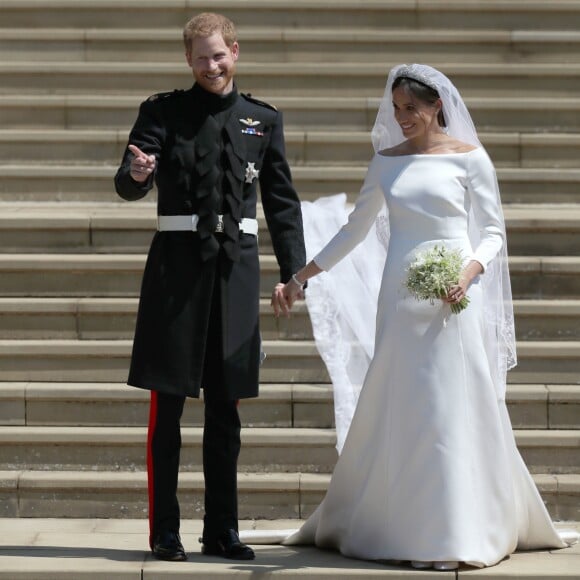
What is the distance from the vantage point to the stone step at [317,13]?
30.5 feet

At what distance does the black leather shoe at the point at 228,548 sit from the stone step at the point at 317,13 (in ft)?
15.8

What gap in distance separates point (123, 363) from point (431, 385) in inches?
84.4

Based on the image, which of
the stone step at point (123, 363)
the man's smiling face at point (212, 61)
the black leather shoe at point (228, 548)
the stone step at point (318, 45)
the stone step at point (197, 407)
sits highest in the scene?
the stone step at point (318, 45)

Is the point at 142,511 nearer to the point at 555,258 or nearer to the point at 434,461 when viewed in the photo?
the point at 434,461

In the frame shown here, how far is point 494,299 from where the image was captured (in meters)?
5.43

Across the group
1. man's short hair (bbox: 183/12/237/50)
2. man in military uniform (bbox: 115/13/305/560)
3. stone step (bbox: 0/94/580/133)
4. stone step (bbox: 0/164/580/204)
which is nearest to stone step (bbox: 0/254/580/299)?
stone step (bbox: 0/164/580/204)

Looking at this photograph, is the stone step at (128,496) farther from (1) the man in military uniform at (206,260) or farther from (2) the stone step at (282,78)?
(2) the stone step at (282,78)

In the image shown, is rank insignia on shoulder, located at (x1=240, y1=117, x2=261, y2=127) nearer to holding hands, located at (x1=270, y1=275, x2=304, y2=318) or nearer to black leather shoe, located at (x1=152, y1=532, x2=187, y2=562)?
holding hands, located at (x1=270, y1=275, x2=304, y2=318)

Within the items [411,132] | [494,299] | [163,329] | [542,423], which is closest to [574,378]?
[542,423]

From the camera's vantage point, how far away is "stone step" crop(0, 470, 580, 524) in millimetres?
6250

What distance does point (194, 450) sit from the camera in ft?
21.1

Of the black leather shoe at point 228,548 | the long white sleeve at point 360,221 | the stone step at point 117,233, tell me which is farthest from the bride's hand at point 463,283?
the stone step at point 117,233

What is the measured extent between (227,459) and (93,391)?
153cm

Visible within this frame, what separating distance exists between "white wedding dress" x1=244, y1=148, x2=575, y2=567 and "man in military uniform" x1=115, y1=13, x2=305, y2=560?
0.42m
